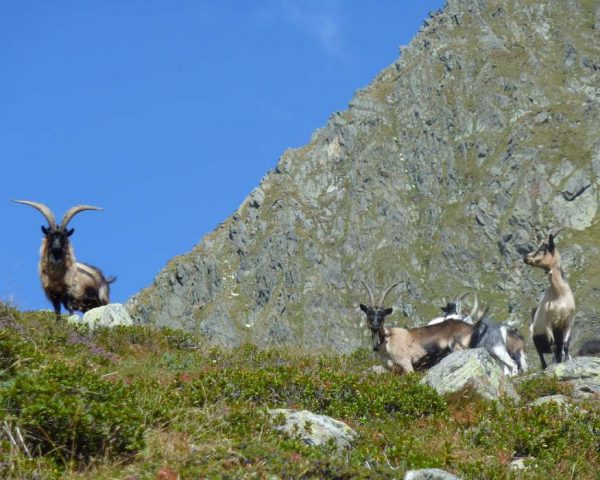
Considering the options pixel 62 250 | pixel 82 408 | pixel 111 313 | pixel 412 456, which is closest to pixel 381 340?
pixel 111 313

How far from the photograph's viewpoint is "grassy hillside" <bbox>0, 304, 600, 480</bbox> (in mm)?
7543

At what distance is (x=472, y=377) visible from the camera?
1318cm

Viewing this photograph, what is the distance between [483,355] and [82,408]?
7.70m

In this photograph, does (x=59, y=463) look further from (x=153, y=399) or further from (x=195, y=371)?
(x=195, y=371)

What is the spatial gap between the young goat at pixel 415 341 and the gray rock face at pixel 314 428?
9.29 meters

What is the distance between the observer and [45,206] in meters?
22.0

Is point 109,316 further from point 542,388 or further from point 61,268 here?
point 542,388

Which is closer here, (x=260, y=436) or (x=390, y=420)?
(x=260, y=436)

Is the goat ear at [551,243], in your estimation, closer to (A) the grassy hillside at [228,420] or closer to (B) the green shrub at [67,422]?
(A) the grassy hillside at [228,420]

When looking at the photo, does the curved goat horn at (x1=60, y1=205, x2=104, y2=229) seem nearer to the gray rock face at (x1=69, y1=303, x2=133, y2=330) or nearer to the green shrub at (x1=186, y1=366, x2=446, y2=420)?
the gray rock face at (x1=69, y1=303, x2=133, y2=330)

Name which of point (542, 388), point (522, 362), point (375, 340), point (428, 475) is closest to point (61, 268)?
point (375, 340)

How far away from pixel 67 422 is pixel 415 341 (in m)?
13.8

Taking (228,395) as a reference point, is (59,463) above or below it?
below

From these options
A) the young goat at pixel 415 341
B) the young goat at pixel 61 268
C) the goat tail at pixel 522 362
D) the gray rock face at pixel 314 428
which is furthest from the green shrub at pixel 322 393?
the goat tail at pixel 522 362
